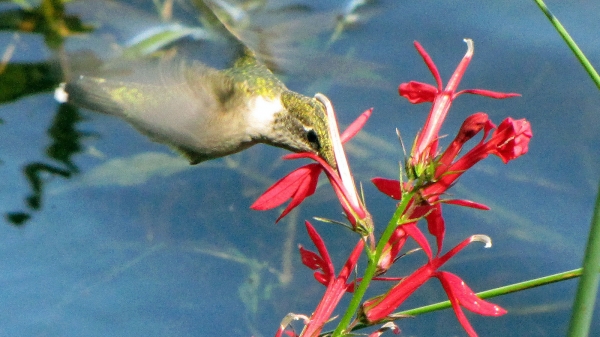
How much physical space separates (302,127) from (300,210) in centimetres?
53

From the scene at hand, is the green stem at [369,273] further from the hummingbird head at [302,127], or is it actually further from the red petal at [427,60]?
the hummingbird head at [302,127]

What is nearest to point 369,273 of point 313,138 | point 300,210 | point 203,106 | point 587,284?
point 587,284

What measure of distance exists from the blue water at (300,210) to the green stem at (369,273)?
70 centimetres

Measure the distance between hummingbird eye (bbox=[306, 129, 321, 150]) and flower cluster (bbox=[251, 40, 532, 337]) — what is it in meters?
0.18

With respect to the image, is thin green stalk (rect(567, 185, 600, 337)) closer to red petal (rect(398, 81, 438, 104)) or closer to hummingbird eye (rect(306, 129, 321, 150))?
red petal (rect(398, 81, 438, 104))

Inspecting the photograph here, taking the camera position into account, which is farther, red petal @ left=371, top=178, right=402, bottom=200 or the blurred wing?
the blurred wing

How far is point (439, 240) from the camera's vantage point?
2.30ft

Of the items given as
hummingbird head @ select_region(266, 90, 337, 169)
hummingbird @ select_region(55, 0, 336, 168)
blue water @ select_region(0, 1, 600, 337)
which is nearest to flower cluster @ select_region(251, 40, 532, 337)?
hummingbird head @ select_region(266, 90, 337, 169)

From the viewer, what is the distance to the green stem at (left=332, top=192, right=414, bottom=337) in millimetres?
625

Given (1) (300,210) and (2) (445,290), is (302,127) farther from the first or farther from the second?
(1) (300,210)

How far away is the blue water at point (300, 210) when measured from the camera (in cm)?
137

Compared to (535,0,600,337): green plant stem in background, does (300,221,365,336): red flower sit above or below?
below

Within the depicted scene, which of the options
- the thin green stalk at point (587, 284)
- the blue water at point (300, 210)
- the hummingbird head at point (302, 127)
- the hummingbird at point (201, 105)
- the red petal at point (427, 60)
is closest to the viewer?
the thin green stalk at point (587, 284)

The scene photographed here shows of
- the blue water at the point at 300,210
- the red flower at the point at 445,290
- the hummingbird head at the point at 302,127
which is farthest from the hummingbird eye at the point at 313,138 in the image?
the blue water at the point at 300,210
